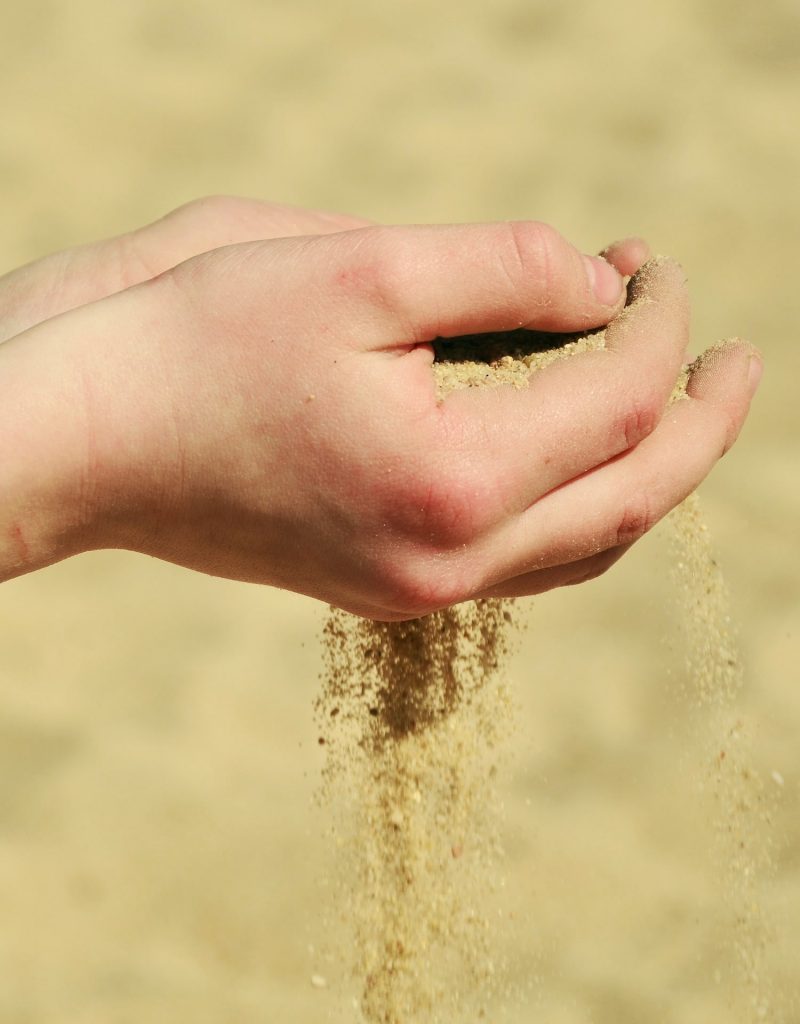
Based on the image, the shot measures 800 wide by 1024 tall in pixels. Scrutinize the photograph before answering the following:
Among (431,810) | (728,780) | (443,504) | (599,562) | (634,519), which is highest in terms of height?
(443,504)

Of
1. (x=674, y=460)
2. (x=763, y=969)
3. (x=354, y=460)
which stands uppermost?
(x=354, y=460)

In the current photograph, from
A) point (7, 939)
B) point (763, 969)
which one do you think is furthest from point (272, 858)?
point (763, 969)

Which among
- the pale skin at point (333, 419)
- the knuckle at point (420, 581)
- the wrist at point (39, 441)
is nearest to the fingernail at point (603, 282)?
the pale skin at point (333, 419)

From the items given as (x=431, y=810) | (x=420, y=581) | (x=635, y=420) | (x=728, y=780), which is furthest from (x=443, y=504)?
(x=728, y=780)

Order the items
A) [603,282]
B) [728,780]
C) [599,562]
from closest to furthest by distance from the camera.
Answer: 1. [603,282]
2. [599,562]
3. [728,780]

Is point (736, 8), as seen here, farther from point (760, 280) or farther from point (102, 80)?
point (102, 80)

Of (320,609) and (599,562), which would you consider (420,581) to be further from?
(320,609)
